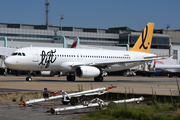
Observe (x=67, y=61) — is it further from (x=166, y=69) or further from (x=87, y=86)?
(x=166, y=69)

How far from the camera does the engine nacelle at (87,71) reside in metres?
31.0

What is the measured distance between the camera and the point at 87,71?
31.1 meters

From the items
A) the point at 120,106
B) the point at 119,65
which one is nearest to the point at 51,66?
the point at 119,65

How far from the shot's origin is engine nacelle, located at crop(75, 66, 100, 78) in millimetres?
30953

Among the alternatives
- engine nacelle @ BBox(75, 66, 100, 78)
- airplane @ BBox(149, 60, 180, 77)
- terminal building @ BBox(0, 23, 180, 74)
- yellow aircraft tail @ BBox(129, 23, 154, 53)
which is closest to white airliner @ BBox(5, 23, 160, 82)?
engine nacelle @ BBox(75, 66, 100, 78)

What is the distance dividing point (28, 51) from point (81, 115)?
22231 millimetres

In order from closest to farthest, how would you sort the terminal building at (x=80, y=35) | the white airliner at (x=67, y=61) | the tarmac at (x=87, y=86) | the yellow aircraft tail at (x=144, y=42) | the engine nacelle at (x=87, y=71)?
Result: the tarmac at (x=87, y=86) → the white airliner at (x=67, y=61) → the engine nacelle at (x=87, y=71) → the yellow aircraft tail at (x=144, y=42) → the terminal building at (x=80, y=35)

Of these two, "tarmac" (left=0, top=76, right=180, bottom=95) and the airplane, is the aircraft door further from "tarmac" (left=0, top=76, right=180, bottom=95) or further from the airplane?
the airplane

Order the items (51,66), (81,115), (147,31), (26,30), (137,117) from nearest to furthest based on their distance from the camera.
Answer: (137,117), (81,115), (51,66), (147,31), (26,30)

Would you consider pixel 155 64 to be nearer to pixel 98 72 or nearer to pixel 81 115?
pixel 98 72

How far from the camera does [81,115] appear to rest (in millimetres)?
9828

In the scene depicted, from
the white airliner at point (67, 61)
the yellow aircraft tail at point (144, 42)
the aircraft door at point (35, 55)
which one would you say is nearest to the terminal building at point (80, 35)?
the yellow aircraft tail at point (144, 42)

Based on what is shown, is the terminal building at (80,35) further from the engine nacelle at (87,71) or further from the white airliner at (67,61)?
the engine nacelle at (87,71)

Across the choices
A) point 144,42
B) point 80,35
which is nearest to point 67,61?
point 144,42
